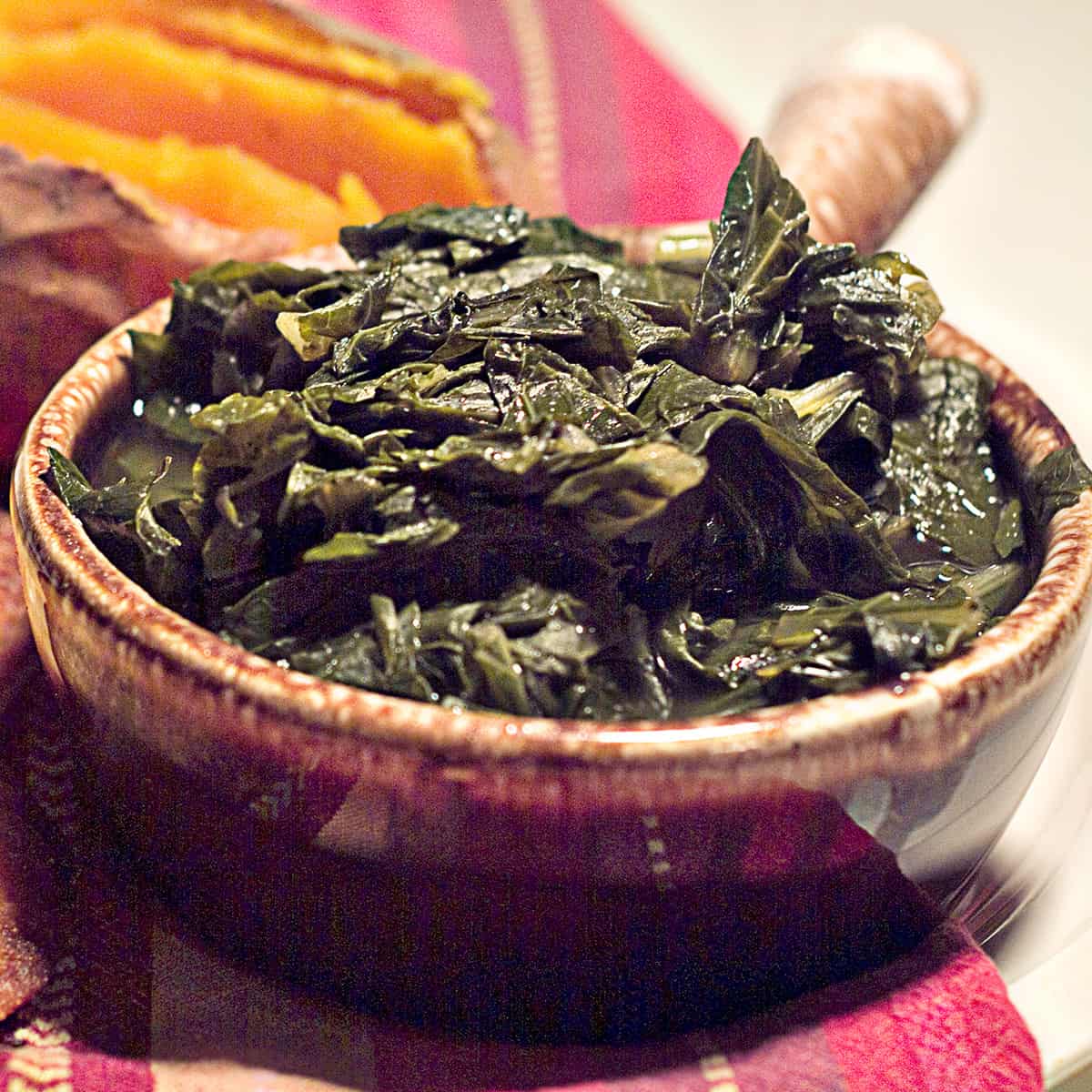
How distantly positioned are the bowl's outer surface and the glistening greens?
89 millimetres

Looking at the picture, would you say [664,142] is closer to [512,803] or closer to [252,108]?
[252,108]

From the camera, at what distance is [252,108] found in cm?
263

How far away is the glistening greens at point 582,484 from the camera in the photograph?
131 centimetres

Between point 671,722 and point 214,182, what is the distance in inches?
68.9

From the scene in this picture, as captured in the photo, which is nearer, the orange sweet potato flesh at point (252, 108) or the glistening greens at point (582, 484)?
the glistening greens at point (582, 484)

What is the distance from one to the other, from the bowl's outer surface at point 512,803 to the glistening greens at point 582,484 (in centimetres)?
9

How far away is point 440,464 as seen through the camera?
4.36 feet

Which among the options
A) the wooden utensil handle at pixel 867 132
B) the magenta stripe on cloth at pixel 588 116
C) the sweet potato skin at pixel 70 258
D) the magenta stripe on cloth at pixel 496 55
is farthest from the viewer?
the magenta stripe on cloth at pixel 496 55

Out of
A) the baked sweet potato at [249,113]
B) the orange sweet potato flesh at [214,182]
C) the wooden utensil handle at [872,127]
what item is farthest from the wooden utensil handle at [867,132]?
the orange sweet potato flesh at [214,182]

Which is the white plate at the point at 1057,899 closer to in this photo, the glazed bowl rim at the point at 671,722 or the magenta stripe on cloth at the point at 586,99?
the glazed bowl rim at the point at 671,722

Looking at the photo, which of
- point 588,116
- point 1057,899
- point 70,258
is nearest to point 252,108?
point 70,258

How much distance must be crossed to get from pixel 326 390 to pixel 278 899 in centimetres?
54

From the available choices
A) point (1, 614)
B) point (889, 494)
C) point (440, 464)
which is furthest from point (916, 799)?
point (1, 614)

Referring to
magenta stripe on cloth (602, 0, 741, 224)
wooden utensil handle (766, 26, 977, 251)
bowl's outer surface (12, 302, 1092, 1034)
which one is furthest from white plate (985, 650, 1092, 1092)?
magenta stripe on cloth (602, 0, 741, 224)
